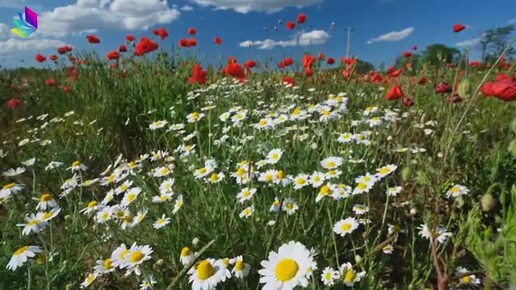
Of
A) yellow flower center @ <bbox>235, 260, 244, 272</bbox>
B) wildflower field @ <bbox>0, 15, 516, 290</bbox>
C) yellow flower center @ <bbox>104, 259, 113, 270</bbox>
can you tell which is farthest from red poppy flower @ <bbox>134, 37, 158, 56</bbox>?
yellow flower center @ <bbox>235, 260, 244, 272</bbox>

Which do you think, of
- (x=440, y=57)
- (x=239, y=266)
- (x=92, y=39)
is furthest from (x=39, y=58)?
(x=239, y=266)

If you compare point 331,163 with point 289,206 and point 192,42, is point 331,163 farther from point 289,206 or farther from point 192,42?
point 192,42

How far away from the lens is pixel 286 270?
115 cm

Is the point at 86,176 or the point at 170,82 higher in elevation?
the point at 170,82

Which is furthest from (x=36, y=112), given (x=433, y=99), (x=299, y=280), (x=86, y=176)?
(x=299, y=280)

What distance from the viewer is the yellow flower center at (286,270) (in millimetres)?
1142

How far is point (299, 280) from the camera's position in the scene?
1120 mm

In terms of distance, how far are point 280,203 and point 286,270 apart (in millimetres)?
457

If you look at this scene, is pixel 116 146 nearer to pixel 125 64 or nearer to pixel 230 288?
pixel 125 64

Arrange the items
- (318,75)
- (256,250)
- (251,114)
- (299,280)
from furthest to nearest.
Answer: (318,75), (251,114), (256,250), (299,280)

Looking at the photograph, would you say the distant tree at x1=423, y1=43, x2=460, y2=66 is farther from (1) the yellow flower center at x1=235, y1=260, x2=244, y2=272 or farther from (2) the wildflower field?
(1) the yellow flower center at x1=235, y1=260, x2=244, y2=272

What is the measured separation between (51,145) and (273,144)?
2023 millimetres

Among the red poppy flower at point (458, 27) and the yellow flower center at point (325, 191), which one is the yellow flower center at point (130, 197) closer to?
the yellow flower center at point (325, 191)

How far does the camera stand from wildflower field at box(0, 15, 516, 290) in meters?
1.55
